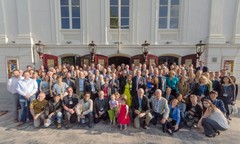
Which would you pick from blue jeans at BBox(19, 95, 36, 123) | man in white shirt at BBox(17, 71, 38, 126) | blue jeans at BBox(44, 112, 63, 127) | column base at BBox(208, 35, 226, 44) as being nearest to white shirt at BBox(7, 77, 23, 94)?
man in white shirt at BBox(17, 71, 38, 126)

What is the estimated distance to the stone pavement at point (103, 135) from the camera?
4.18m

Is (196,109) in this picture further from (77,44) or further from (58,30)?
(58,30)

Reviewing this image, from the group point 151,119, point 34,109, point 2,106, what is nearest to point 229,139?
point 151,119

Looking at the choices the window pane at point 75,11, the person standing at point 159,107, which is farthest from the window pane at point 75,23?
the person standing at point 159,107

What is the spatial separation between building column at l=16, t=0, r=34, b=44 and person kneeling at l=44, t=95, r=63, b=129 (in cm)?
741

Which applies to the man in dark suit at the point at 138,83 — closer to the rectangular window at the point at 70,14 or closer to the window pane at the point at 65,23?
the rectangular window at the point at 70,14

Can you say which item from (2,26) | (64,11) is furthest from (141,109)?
(2,26)

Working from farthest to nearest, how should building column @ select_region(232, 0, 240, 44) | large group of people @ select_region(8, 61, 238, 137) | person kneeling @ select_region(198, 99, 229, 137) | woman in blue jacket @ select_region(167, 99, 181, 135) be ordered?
1. building column @ select_region(232, 0, 240, 44)
2. large group of people @ select_region(8, 61, 238, 137)
3. woman in blue jacket @ select_region(167, 99, 181, 135)
4. person kneeling @ select_region(198, 99, 229, 137)

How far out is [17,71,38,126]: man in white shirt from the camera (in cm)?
506

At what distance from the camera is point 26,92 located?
5102mm

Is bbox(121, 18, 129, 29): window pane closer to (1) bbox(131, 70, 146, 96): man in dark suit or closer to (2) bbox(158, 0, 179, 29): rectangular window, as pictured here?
(2) bbox(158, 0, 179, 29): rectangular window

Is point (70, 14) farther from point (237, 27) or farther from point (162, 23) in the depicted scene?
point (237, 27)

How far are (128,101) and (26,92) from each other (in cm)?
369

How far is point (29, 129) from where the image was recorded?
4.82m
